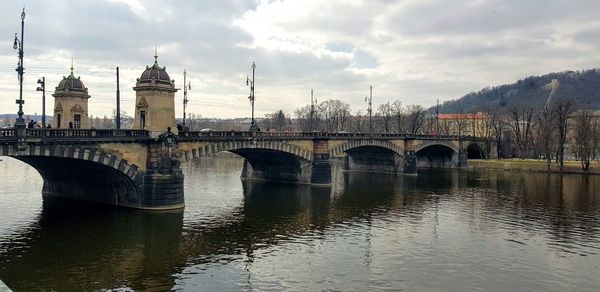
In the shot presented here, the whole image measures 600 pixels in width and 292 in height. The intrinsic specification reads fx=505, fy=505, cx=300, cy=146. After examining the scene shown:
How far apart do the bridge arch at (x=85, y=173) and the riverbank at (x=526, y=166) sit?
7805cm

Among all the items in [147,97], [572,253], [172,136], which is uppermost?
[147,97]

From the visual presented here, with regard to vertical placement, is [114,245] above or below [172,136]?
below

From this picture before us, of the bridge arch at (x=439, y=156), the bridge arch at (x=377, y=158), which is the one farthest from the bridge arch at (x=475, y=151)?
the bridge arch at (x=377, y=158)

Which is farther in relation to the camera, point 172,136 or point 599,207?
point 599,207

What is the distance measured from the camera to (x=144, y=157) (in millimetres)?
43938

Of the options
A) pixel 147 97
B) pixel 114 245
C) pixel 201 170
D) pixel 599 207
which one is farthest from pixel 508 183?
pixel 114 245

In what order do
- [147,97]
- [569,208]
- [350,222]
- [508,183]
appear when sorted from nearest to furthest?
[350,222], [147,97], [569,208], [508,183]

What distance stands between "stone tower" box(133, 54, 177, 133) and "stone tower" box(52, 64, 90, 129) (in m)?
7.60

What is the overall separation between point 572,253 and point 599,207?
23.6 m

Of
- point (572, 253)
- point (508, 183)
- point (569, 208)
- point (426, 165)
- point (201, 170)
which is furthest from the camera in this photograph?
point (426, 165)

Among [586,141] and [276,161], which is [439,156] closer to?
[586,141]

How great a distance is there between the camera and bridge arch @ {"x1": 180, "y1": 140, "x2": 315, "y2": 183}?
5978cm

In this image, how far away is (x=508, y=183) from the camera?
7575 cm

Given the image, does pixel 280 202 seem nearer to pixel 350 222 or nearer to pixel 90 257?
pixel 350 222
